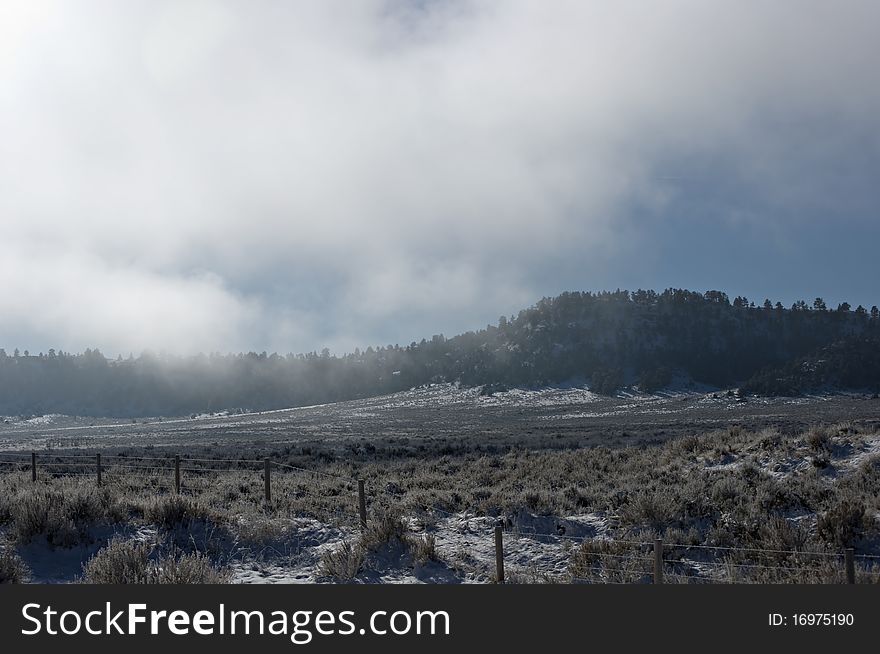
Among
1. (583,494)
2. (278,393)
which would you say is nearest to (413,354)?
(278,393)

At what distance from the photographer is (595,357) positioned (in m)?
162

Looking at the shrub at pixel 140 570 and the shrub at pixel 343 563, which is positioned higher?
the shrub at pixel 140 570

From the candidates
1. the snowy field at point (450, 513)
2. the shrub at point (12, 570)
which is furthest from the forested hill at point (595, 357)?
the shrub at point (12, 570)

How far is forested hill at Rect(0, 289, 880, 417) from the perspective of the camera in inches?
5842

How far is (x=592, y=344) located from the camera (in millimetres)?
166750

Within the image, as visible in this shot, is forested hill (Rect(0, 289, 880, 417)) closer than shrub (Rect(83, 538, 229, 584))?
No

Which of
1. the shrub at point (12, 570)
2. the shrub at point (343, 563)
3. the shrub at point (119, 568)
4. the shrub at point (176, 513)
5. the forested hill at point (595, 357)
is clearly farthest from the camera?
the forested hill at point (595, 357)

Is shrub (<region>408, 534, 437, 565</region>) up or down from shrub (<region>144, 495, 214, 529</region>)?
down

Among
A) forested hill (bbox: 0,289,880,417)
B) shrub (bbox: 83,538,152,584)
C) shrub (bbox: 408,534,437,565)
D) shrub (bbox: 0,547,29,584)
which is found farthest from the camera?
forested hill (bbox: 0,289,880,417)

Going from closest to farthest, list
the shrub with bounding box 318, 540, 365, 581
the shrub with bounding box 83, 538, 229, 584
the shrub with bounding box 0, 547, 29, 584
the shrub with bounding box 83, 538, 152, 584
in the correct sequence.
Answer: the shrub with bounding box 83, 538, 229, 584 → the shrub with bounding box 83, 538, 152, 584 → the shrub with bounding box 0, 547, 29, 584 → the shrub with bounding box 318, 540, 365, 581

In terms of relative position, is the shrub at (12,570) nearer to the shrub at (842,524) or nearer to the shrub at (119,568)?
the shrub at (119,568)

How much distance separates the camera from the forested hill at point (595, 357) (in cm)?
14838

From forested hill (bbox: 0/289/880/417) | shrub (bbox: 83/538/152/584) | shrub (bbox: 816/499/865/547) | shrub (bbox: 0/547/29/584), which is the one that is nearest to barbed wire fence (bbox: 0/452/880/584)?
shrub (bbox: 816/499/865/547)

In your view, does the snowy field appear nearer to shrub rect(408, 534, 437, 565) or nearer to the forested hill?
shrub rect(408, 534, 437, 565)
